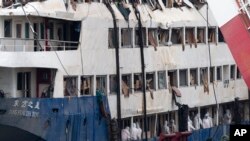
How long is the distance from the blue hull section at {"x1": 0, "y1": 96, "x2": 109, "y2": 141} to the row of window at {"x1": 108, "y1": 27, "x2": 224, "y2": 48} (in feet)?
8.20

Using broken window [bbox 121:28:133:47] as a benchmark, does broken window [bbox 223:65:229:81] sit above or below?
below

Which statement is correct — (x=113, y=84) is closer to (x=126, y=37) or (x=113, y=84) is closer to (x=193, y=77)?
(x=126, y=37)

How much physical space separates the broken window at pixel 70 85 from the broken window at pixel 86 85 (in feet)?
0.91

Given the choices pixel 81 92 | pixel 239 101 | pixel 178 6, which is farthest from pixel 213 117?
pixel 81 92

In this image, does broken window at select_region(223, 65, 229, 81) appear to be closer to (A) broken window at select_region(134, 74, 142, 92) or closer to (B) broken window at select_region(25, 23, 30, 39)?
(A) broken window at select_region(134, 74, 142, 92)

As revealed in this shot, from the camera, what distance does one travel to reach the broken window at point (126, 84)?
28016 millimetres

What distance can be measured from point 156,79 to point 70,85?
397 cm

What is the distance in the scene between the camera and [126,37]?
2819 centimetres

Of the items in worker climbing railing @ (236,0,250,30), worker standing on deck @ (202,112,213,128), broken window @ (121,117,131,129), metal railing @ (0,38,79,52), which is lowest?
worker standing on deck @ (202,112,213,128)

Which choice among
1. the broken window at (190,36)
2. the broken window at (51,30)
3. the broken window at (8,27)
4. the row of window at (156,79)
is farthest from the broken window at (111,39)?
the broken window at (190,36)

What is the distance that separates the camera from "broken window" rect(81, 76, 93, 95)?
2656 centimetres

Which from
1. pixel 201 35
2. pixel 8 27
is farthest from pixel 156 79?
pixel 8 27

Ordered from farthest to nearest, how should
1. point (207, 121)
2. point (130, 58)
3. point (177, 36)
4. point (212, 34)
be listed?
point (212, 34)
point (207, 121)
point (177, 36)
point (130, 58)

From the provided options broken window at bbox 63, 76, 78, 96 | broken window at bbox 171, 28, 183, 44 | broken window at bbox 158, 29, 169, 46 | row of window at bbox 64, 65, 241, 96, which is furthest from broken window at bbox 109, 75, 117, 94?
broken window at bbox 171, 28, 183, 44
